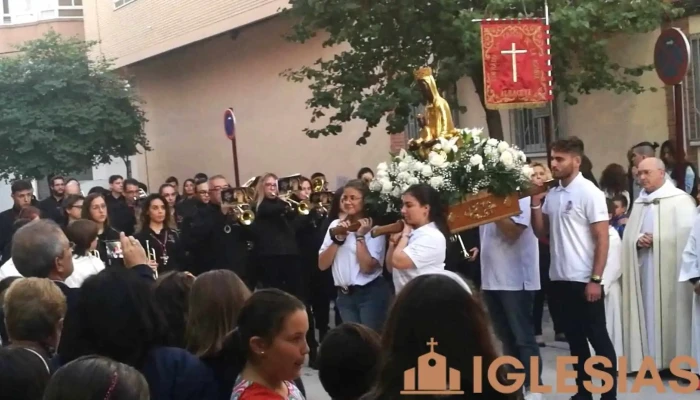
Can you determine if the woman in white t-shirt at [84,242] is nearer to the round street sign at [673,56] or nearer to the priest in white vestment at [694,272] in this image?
the priest in white vestment at [694,272]

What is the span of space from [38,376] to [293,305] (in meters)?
0.94

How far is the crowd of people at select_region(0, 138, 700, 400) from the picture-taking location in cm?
309

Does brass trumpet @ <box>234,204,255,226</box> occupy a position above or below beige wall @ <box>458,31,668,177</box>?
below

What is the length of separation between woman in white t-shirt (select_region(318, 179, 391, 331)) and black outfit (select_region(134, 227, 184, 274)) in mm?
1857

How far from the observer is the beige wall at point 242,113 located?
70.8 feet

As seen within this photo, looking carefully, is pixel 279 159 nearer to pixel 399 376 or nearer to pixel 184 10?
pixel 184 10

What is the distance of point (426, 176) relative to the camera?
7.46 meters

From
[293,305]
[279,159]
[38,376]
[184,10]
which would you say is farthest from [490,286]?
[184,10]

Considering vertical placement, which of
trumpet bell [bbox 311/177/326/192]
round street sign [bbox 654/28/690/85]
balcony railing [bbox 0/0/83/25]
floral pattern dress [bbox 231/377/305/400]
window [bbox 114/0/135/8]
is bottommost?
floral pattern dress [bbox 231/377/305/400]

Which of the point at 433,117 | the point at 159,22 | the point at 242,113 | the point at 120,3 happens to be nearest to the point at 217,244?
the point at 433,117

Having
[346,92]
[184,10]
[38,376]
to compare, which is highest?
[184,10]

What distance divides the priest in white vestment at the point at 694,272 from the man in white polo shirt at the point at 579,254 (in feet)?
3.76

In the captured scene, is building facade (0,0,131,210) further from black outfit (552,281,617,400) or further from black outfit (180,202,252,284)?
black outfit (552,281,617,400)

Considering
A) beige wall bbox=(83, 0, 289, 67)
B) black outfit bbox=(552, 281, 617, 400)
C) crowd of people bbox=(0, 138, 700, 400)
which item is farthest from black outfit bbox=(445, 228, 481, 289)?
beige wall bbox=(83, 0, 289, 67)
